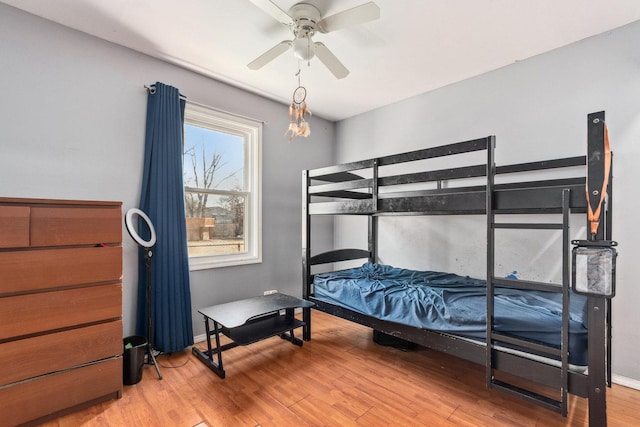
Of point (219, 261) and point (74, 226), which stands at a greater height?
point (74, 226)

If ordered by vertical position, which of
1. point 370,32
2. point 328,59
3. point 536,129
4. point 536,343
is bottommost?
point 536,343

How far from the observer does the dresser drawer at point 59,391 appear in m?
1.59

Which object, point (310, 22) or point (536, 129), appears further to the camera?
point (536, 129)

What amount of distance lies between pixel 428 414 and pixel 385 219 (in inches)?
86.8

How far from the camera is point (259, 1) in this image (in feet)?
5.15

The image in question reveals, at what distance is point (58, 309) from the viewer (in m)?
1.75

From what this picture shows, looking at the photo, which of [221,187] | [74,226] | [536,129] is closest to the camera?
[74,226]

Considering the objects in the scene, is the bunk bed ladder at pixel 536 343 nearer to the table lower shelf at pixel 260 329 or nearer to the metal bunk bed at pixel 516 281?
the metal bunk bed at pixel 516 281

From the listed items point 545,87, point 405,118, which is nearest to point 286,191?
point 405,118

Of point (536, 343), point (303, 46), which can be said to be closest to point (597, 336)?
point (536, 343)

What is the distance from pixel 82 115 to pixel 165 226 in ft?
3.39

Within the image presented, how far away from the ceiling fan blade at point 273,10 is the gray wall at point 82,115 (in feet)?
4.75

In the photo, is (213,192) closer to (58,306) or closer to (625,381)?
(58,306)

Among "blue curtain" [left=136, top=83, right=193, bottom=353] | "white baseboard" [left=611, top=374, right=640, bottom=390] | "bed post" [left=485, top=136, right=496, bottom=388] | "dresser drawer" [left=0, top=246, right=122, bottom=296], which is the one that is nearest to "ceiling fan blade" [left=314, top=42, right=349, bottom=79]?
"bed post" [left=485, top=136, right=496, bottom=388]
